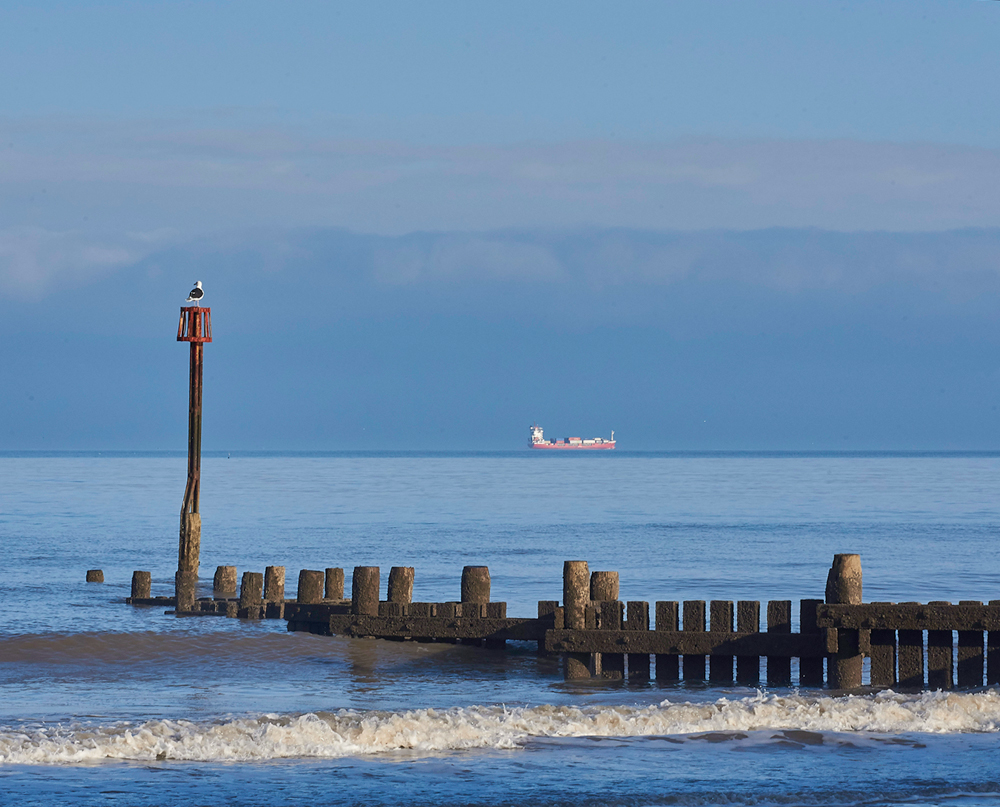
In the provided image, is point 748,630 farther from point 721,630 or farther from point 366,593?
point 366,593

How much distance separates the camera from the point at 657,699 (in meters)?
15.0

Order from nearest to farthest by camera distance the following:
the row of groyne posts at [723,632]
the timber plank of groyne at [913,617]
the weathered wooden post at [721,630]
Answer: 1. the timber plank of groyne at [913,617]
2. the row of groyne posts at [723,632]
3. the weathered wooden post at [721,630]

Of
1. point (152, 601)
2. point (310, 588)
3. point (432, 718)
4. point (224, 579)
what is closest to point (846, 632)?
point (432, 718)

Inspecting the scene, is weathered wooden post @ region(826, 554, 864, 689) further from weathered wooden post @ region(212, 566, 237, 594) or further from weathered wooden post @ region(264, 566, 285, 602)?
weathered wooden post @ region(212, 566, 237, 594)

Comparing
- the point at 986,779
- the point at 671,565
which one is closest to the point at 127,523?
the point at 671,565

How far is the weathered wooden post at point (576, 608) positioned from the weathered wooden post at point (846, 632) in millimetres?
2971

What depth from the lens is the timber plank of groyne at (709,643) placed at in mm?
15297

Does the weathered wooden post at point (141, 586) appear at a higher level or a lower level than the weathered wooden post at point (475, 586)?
lower

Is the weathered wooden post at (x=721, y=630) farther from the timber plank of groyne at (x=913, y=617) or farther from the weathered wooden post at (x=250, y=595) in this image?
the weathered wooden post at (x=250, y=595)

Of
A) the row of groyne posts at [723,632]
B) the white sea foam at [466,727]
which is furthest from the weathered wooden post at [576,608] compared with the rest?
the white sea foam at [466,727]

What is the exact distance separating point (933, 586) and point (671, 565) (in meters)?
7.93

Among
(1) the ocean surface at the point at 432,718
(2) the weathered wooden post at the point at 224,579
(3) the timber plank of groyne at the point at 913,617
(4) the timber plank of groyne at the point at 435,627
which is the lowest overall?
(1) the ocean surface at the point at 432,718

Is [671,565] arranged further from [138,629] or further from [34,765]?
[34,765]

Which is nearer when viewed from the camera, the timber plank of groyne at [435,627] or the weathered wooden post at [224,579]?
the timber plank of groyne at [435,627]
